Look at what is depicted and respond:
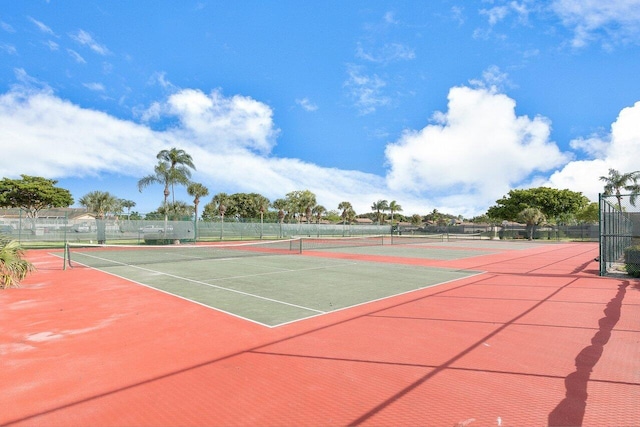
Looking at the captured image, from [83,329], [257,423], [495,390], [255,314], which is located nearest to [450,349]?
[495,390]

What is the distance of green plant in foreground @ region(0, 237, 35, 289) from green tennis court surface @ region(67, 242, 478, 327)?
3.39 meters

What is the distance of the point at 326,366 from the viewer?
548 cm

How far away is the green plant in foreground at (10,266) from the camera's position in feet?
39.7

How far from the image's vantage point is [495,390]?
15.3 feet

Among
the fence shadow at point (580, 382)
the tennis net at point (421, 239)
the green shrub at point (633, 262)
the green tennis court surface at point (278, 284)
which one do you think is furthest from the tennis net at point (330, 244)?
the fence shadow at point (580, 382)

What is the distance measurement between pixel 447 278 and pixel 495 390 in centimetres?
1086

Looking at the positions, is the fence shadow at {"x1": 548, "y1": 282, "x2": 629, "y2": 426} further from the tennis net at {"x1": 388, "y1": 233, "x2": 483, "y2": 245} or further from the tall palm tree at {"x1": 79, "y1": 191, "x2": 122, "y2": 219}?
the tall palm tree at {"x1": 79, "y1": 191, "x2": 122, "y2": 219}

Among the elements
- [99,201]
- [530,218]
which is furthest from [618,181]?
[99,201]

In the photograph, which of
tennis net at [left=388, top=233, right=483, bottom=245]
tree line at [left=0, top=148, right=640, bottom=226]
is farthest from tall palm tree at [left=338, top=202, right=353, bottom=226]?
tennis net at [left=388, top=233, right=483, bottom=245]

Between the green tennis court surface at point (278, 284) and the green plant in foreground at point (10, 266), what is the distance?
3387 mm

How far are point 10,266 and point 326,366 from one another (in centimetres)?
1321

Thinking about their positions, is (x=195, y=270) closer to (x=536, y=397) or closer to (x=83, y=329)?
(x=83, y=329)

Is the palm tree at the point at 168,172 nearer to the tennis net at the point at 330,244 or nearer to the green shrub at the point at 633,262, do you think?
the tennis net at the point at 330,244

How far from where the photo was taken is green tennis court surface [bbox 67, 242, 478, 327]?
9.39m
